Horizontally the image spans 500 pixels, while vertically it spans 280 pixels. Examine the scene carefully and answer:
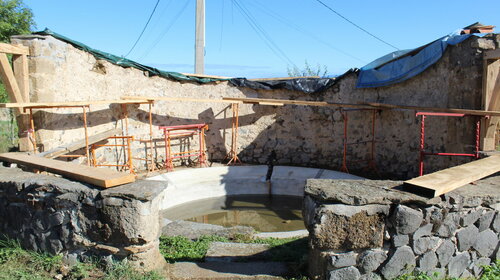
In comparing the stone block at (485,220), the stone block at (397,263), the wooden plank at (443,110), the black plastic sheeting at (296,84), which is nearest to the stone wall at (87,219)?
the stone block at (397,263)

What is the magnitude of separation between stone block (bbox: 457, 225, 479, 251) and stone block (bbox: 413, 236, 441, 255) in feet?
0.68

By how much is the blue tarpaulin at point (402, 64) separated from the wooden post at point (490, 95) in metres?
0.60

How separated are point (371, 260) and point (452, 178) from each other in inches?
37.2

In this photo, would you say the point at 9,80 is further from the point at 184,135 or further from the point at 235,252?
the point at 235,252

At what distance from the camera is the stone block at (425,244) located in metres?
2.81

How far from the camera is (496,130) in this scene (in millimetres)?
6117

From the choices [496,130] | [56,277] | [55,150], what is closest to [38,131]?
[55,150]

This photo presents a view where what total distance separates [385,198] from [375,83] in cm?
654

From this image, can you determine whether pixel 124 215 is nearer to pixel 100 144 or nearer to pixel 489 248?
pixel 489 248

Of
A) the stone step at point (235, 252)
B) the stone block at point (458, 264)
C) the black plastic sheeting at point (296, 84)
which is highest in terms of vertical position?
the black plastic sheeting at point (296, 84)

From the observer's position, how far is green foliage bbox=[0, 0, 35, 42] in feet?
A: 43.8

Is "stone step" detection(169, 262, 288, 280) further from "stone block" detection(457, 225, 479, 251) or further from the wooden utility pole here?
the wooden utility pole

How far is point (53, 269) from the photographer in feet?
9.89

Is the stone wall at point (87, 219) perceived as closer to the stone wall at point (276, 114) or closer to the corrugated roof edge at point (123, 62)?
the stone wall at point (276, 114)
